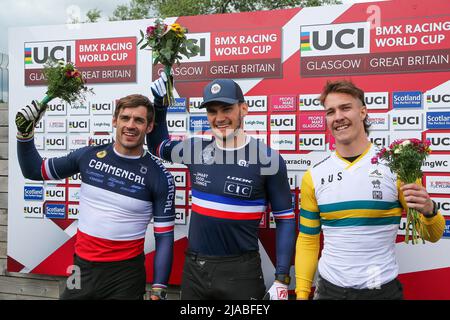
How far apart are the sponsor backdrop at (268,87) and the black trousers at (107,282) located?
79 centimetres

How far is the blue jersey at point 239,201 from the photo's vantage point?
2.56m

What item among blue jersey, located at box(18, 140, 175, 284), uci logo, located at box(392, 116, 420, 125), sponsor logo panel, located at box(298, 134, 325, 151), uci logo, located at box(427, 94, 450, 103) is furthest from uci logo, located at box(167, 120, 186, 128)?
uci logo, located at box(427, 94, 450, 103)

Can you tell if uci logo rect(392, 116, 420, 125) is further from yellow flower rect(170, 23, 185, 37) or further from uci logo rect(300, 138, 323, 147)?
yellow flower rect(170, 23, 185, 37)

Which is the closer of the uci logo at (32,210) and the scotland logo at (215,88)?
the scotland logo at (215,88)

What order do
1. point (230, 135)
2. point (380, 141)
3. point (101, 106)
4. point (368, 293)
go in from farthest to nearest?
point (101, 106) → point (380, 141) → point (230, 135) → point (368, 293)

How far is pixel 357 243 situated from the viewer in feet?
7.44

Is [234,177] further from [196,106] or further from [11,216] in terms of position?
[11,216]

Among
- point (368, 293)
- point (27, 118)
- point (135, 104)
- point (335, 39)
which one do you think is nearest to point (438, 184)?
point (368, 293)

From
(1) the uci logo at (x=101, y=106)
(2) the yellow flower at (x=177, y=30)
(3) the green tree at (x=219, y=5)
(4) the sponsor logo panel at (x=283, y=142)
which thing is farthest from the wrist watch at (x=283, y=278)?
(3) the green tree at (x=219, y=5)

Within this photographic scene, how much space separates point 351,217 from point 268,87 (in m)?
1.39

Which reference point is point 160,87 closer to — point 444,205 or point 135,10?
point 444,205

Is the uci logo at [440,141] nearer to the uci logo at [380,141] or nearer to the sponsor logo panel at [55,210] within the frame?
the uci logo at [380,141]

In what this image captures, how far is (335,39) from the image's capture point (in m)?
3.14

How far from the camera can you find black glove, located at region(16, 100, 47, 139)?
2795 mm
